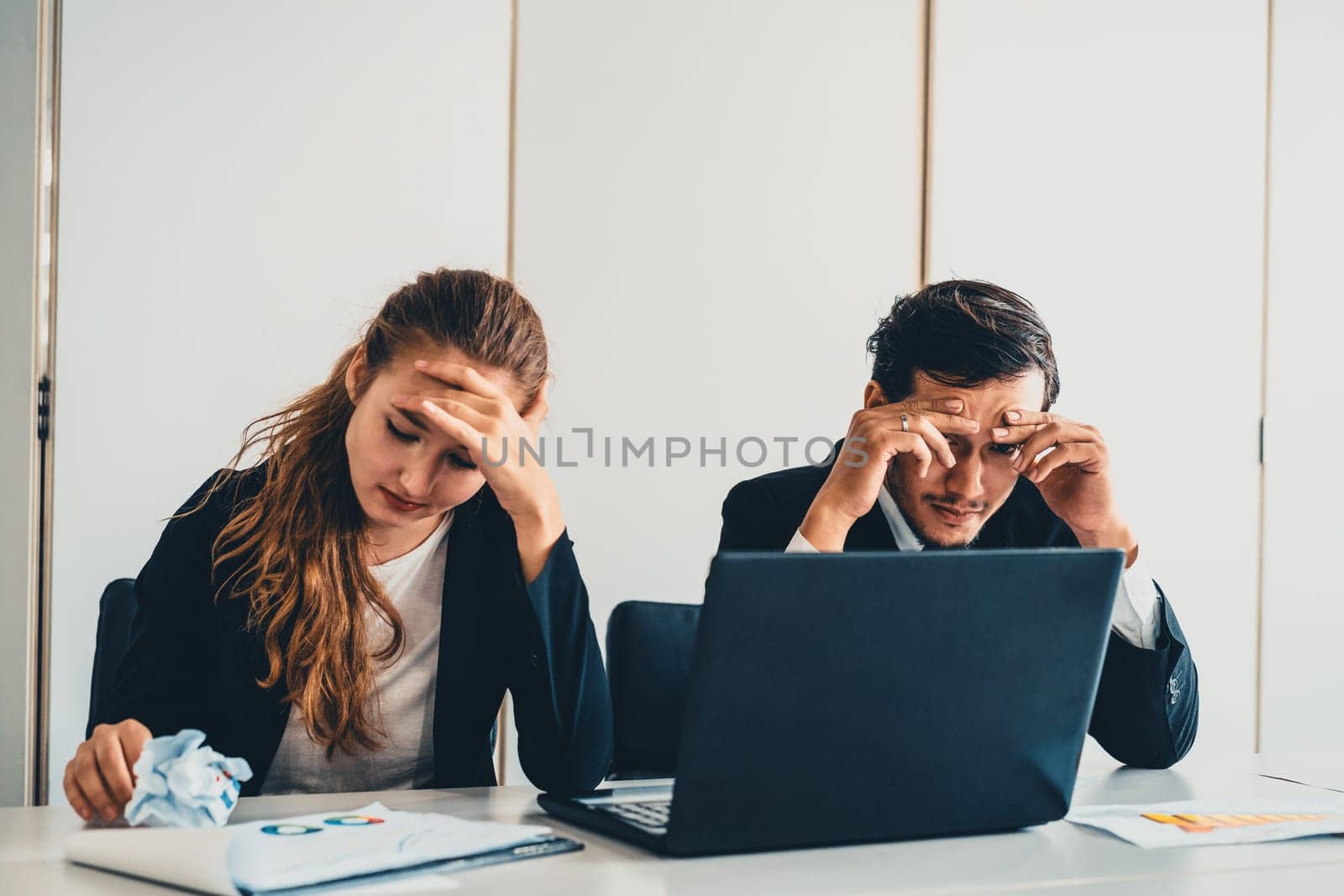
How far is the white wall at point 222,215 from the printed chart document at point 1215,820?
171 centimetres

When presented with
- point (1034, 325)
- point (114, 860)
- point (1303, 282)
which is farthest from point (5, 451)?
point (1303, 282)

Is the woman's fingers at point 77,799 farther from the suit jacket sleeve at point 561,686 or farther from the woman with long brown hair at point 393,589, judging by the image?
the suit jacket sleeve at point 561,686

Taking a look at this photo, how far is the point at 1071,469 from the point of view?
180cm

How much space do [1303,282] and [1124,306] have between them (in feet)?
1.60

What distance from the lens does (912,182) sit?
2.81m

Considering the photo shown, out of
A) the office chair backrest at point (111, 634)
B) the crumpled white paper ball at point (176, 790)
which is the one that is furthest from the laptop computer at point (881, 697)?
the office chair backrest at point (111, 634)

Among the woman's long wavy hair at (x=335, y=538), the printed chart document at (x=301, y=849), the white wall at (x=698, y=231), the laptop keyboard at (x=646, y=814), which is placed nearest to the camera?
the printed chart document at (x=301, y=849)

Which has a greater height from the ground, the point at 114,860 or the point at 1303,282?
the point at 1303,282

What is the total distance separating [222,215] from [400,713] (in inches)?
47.3

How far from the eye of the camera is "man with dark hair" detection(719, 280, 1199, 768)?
1.64 m

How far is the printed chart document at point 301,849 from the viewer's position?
0.88 metres

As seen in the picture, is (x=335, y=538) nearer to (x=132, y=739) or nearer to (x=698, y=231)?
(x=132, y=739)

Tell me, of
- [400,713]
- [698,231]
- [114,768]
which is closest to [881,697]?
[114,768]

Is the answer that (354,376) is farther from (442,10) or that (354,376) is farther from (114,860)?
(442,10)
